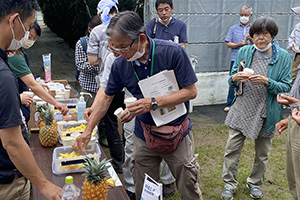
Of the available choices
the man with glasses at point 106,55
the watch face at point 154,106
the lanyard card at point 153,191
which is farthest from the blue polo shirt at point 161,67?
the man with glasses at point 106,55

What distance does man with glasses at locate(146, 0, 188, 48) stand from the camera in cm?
525

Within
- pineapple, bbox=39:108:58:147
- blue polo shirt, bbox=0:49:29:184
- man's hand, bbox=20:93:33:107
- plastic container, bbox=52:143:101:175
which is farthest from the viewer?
man's hand, bbox=20:93:33:107

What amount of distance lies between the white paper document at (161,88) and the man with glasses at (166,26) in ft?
9.52

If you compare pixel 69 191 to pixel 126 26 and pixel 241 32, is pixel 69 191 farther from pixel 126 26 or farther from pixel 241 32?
pixel 241 32

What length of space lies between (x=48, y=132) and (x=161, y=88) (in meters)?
1.21

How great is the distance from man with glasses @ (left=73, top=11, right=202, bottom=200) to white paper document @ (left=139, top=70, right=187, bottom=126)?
0.14 ft

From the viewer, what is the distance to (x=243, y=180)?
4.18 metres

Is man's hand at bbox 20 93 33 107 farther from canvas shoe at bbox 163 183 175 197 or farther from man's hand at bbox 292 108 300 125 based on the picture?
man's hand at bbox 292 108 300 125

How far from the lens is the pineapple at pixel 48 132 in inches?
117

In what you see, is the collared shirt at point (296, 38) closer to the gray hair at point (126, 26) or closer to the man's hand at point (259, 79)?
the man's hand at point (259, 79)

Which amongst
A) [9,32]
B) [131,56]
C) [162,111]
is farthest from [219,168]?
[9,32]

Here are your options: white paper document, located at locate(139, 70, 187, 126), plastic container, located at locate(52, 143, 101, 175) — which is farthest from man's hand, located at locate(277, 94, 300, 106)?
plastic container, located at locate(52, 143, 101, 175)

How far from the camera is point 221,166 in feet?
15.1

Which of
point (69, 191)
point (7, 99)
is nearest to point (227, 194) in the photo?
point (69, 191)
